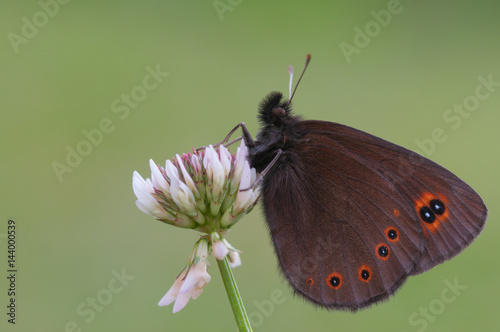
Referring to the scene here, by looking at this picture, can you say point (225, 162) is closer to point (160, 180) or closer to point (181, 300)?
point (160, 180)

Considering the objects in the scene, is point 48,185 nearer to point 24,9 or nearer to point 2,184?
point 2,184

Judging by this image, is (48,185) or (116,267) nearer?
(116,267)

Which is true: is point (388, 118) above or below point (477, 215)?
above

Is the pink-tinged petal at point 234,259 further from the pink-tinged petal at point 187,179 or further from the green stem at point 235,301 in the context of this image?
the green stem at point 235,301

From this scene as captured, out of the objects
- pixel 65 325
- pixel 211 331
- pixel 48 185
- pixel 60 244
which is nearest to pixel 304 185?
pixel 211 331

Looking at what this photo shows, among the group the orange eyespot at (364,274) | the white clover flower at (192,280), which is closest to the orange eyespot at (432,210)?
the orange eyespot at (364,274)

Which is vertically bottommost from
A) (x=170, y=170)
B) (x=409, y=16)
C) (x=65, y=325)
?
(x=65, y=325)

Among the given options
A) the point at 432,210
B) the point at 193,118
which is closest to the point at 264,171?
the point at 432,210
